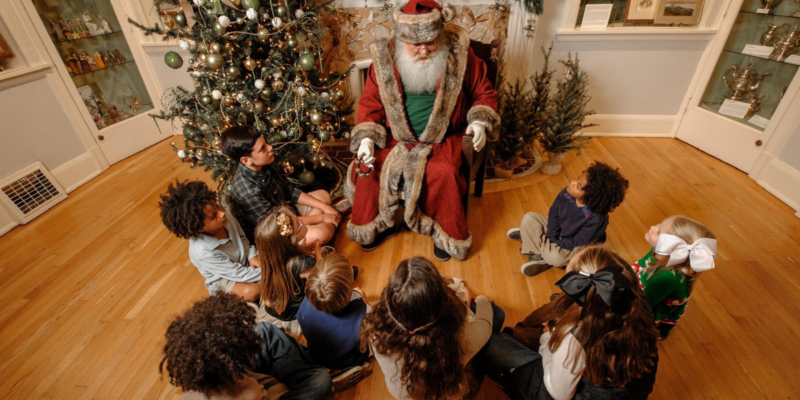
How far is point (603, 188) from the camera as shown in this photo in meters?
1.72

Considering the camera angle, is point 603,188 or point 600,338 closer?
point 600,338

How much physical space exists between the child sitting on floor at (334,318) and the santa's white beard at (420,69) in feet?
4.06

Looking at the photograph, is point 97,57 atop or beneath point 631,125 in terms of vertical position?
atop

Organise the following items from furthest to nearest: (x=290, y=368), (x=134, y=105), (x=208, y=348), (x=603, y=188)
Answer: (x=134, y=105) → (x=603, y=188) → (x=290, y=368) → (x=208, y=348)

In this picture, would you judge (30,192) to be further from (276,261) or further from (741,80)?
(741,80)

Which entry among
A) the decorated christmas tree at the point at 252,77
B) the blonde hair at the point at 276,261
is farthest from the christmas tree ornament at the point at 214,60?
the blonde hair at the point at 276,261

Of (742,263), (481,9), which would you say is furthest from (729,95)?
(481,9)

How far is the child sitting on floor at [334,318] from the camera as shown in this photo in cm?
133

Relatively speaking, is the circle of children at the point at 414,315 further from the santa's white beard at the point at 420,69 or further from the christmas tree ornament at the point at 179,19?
the santa's white beard at the point at 420,69

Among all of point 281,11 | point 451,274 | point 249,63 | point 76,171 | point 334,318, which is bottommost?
point 451,274

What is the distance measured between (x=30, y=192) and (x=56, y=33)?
4.49 ft

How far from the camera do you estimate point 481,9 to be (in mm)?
2943

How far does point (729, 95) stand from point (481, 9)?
235cm

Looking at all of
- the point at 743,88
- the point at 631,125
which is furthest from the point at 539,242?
the point at 743,88
